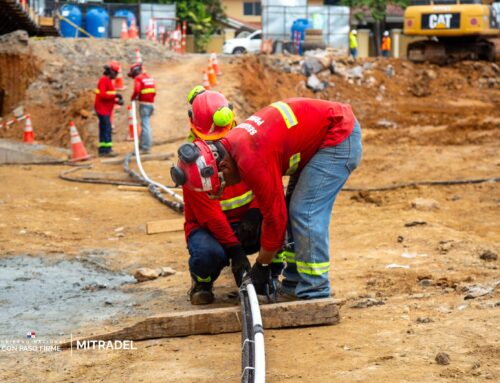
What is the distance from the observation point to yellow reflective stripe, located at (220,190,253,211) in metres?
6.72

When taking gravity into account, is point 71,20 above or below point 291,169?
above

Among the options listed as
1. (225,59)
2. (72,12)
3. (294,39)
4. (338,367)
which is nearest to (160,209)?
(338,367)

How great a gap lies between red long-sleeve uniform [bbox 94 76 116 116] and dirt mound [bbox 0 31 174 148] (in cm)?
260

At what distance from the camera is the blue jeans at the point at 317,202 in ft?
20.1

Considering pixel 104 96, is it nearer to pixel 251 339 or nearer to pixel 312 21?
pixel 251 339

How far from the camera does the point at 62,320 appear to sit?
6625mm

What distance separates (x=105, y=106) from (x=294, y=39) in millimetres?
19715

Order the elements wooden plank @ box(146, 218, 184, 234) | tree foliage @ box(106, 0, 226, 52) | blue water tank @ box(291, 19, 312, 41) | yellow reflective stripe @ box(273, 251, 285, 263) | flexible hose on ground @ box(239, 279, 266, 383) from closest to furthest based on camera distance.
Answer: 1. flexible hose on ground @ box(239, 279, 266, 383)
2. yellow reflective stripe @ box(273, 251, 285, 263)
3. wooden plank @ box(146, 218, 184, 234)
4. blue water tank @ box(291, 19, 312, 41)
5. tree foliage @ box(106, 0, 226, 52)

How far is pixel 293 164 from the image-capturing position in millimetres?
6039

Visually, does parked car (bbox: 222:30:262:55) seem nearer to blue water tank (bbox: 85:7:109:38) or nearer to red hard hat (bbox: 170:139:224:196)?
blue water tank (bbox: 85:7:109:38)

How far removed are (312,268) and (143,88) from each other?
12839mm

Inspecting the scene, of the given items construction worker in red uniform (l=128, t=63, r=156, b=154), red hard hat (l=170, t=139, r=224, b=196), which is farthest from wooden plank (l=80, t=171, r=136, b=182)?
red hard hat (l=170, t=139, r=224, b=196)

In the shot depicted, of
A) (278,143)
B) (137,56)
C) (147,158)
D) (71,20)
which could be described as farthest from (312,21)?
(278,143)

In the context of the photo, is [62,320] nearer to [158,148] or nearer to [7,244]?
[7,244]
